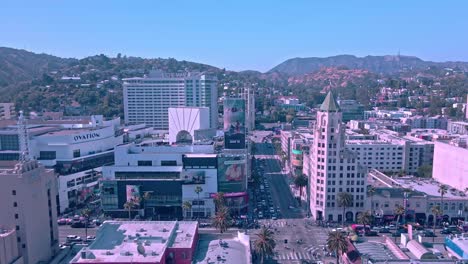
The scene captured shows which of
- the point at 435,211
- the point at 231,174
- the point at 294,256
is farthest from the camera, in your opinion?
the point at 231,174

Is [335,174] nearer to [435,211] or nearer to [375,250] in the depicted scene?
[435,211]

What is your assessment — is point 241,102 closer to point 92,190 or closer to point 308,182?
point 308,182

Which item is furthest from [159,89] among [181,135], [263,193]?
[263,193]

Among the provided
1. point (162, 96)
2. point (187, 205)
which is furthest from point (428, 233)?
point (162, 96)

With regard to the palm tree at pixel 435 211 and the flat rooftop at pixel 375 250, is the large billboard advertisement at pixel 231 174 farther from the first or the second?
the palm tree at pixel 435 211

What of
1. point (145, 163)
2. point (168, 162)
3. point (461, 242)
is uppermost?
point (168, 162)

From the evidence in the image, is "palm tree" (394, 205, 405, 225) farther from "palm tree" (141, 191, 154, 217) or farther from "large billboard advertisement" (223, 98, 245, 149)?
"palm tree" (141, 191, 154, 217)

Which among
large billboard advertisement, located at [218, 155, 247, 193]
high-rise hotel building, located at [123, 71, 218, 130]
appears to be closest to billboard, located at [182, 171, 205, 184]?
large billboard advertisement, located at [218, 155, 247, 193]

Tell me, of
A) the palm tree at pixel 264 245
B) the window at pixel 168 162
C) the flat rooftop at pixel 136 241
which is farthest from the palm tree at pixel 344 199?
the window at pixel 168 162
